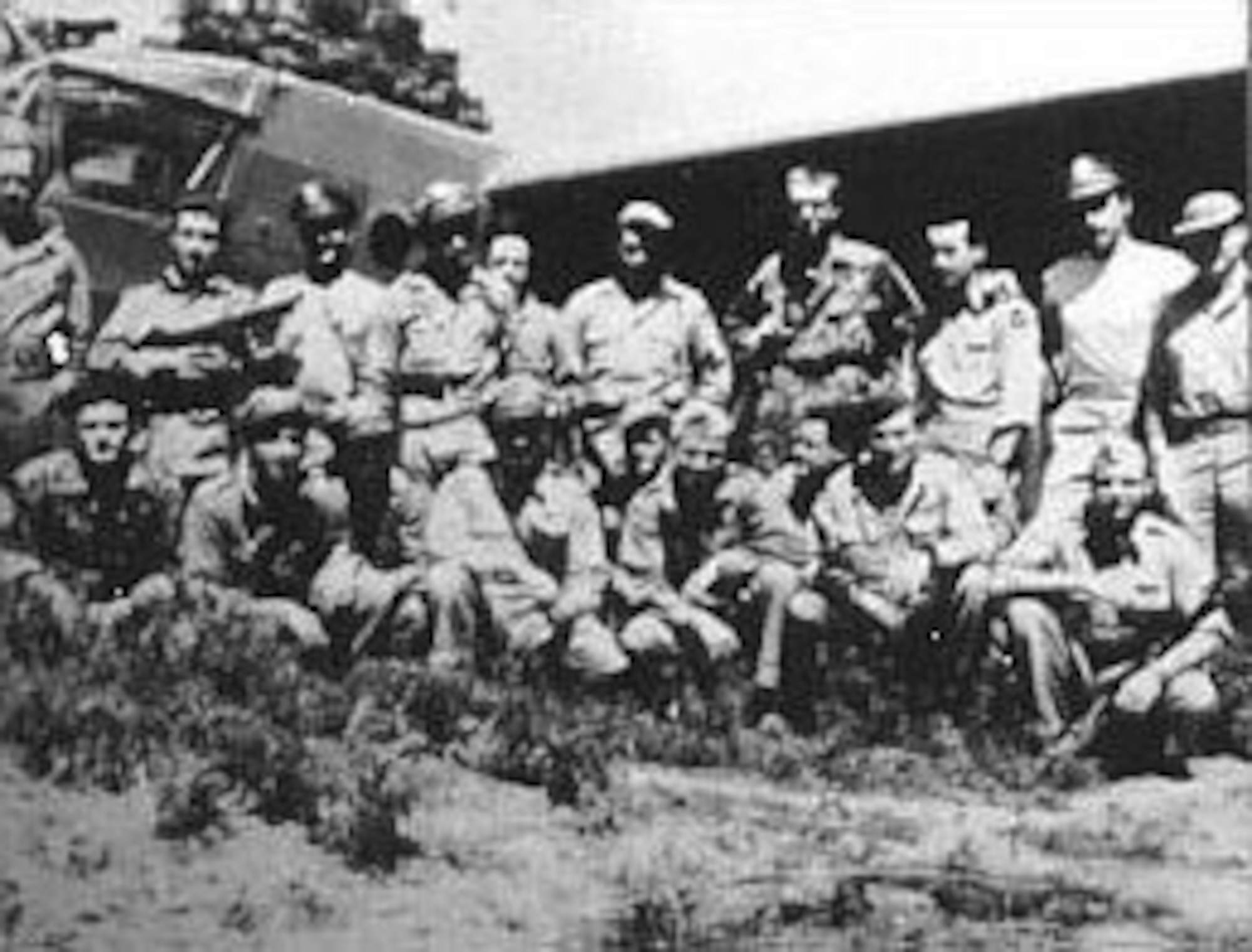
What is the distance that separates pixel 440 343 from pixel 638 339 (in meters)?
0.47

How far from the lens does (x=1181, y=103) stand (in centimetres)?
441

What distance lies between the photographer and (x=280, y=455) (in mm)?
4965

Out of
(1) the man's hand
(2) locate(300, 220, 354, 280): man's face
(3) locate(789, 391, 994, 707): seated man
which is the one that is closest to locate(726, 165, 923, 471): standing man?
(3) locate(789, 391, 994, 707): seated man

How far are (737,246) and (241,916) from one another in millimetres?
1835

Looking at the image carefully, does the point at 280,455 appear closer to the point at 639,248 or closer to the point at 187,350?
the point at 187,350

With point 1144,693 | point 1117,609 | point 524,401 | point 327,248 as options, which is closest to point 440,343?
point 524,401

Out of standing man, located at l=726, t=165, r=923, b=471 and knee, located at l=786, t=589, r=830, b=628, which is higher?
standing man, located at l=726, t=165, r=923, b=471

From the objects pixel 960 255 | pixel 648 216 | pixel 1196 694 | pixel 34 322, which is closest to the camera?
pixel 1196 694

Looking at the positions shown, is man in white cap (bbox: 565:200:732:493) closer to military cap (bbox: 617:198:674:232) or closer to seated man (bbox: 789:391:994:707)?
military cap (bbox: 617:198:674:232)

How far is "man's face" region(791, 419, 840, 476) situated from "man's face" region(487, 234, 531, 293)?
29.4 inches

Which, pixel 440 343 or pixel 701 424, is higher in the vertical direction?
pixel 440 343

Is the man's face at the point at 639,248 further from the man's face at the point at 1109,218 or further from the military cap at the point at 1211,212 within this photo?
the military cap at the point at 1211,212

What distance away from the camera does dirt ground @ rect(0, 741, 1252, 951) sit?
4344 millimetres

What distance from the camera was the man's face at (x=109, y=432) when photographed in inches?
200
